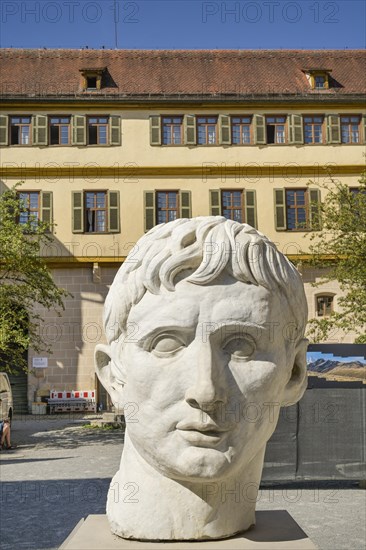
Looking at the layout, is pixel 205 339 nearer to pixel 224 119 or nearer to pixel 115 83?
pixel 224 119

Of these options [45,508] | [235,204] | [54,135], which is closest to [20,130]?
[54,135]

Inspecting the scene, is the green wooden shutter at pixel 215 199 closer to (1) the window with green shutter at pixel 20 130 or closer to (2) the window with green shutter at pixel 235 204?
(2) the window with green shutter at pixel 235 204

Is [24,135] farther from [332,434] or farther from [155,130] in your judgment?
[332,434]

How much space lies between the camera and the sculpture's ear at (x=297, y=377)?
2.85 meters

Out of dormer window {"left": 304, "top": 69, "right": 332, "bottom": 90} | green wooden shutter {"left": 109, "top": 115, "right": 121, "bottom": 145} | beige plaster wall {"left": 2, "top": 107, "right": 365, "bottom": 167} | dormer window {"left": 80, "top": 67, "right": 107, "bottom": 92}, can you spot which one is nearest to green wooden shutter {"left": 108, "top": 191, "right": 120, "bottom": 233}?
beige plaster wall {"left": 2, "top": 107, "right": 365, "bottom": 167}

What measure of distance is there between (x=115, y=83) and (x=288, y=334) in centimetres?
2066

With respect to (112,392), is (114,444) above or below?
below

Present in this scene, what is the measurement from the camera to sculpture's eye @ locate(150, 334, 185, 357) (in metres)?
2.59

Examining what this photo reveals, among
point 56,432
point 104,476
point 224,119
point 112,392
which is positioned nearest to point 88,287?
point 56,432

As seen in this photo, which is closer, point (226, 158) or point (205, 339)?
point (205, 339)

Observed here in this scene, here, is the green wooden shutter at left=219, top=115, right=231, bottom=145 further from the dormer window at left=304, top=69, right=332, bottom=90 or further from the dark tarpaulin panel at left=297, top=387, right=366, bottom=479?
the dark tarpaulin panel at left=297, top=387, right=366, bottom=479

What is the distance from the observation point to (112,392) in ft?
9.64

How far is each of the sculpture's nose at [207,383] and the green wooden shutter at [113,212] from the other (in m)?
18.0

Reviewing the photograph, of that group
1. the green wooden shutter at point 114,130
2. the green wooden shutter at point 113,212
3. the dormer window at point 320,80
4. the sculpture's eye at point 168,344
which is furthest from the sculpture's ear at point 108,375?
the dormer window at point 320,80
